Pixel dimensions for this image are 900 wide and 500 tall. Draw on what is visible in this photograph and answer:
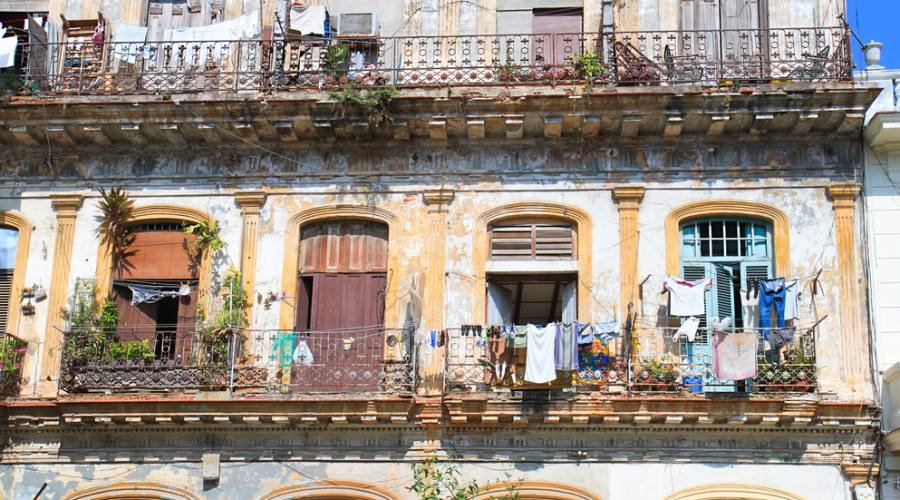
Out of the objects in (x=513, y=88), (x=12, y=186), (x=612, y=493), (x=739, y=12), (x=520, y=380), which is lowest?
(x=612, y=493)

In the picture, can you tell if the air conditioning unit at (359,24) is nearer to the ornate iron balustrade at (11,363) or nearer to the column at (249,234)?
the column at (249,234)

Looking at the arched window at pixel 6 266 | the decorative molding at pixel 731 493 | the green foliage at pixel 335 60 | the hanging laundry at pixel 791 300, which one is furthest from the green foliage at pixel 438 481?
the arched window at pixel 6 266

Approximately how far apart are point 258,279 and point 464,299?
2.65 m

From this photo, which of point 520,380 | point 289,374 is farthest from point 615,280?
point 289,374

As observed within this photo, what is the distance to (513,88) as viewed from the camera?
15883 mm

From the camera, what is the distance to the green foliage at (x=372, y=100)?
15.7m

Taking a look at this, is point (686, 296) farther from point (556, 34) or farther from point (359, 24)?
point (359, 24)

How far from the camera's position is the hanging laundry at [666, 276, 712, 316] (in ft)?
49.5

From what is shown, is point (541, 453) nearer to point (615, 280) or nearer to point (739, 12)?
point (615, 280)

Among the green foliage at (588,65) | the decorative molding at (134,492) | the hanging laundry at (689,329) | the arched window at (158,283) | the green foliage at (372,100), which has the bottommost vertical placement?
the decorative molding at (134,492)

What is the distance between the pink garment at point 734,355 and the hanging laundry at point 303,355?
15.9 feet

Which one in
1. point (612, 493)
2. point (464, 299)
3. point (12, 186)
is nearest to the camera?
point (612, 493)

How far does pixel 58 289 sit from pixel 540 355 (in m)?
6.34

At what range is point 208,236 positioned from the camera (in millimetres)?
16172
